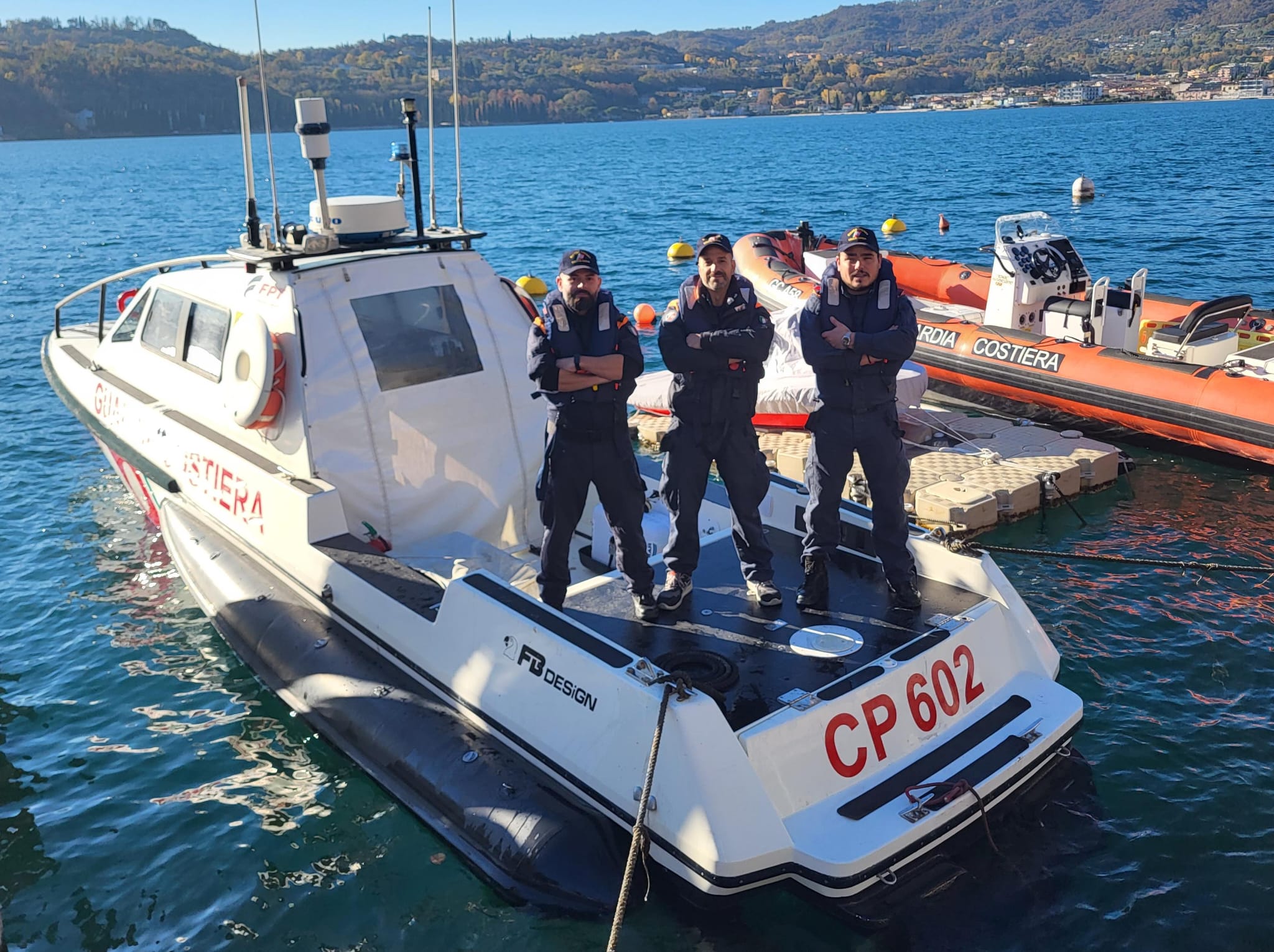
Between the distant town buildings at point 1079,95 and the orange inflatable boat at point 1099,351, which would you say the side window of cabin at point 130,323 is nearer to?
the orange inflatable boat at point 1099,351

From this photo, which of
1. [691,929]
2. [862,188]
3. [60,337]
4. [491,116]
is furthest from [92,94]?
[691,929]

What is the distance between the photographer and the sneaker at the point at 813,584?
229 inches

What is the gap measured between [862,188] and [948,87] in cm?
14372

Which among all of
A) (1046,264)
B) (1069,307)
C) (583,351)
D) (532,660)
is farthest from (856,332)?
(1046,264)

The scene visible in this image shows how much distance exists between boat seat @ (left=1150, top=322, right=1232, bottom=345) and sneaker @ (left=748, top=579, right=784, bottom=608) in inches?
360

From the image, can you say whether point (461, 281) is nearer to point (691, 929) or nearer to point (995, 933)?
point (691, 929)

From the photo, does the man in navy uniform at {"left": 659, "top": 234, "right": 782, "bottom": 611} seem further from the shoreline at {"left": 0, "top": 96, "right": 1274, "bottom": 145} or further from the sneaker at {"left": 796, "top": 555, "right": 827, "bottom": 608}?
the shoreline at {"left": 0, "top": 96, "right": 1274, "bottom": 145}

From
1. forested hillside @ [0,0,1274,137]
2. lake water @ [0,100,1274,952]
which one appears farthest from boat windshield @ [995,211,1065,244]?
forested hillside @ [0,0,1274,137]

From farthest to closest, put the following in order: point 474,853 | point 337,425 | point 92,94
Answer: point 92,94, point 337,425, point 474,853

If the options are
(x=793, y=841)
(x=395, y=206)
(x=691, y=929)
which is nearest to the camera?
(x=793, y=841)

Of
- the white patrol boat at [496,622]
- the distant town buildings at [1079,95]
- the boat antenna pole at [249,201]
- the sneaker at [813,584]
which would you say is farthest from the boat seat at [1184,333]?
the distant town buildings at [1079,95]

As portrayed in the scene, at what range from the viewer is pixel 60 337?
10469mm

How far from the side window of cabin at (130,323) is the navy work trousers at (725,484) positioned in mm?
5513

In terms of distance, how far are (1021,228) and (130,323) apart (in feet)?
35.9
